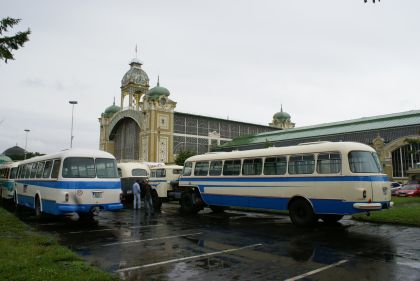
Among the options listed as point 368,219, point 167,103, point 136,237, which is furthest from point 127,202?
point 167,103

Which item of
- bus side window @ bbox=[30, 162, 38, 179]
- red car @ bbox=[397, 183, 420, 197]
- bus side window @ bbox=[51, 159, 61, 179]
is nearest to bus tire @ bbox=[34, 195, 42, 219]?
bus side window @ bbox=[30, 162, 38, 179]

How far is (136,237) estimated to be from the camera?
1199cm

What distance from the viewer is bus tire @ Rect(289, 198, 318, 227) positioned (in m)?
13.6

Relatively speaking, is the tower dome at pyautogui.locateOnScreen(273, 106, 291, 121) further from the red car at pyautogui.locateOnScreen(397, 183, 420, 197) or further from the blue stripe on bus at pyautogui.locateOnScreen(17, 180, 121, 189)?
the blue stripe on bus at pyautogui.locateOnScreen(17, 180, 121, 189)

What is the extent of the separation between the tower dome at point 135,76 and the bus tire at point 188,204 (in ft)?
252

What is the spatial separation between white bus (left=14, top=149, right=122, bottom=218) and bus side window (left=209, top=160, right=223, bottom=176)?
5.31 m

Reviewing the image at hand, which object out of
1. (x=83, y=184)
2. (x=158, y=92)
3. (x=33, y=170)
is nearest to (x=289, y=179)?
(x=83, y=184)

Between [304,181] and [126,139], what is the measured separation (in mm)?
82788

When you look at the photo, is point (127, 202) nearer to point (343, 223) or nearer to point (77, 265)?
point (343, 223)

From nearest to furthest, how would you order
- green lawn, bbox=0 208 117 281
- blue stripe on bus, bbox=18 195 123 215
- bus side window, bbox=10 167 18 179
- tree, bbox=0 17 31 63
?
1. green lawn, bbox=0 208 117 281
2. tree, bbox=0 17 31 63
3. blue stripe on bus, bbox=18 195 123 215
4. bus side window, bbox=10 167 18 179

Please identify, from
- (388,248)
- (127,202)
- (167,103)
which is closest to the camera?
(388,248)

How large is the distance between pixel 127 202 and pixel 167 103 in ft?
186

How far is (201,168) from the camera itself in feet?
65.3

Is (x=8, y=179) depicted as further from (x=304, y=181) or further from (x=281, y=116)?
(x=281, y=116)
